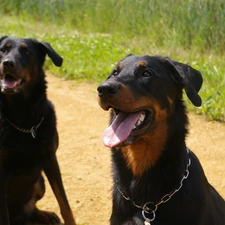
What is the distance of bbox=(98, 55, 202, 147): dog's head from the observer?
9.17 feet

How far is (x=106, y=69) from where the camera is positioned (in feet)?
25.6

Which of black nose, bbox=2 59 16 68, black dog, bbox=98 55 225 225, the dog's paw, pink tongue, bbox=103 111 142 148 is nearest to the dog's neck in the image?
black nose, bbox=2 59 16 68

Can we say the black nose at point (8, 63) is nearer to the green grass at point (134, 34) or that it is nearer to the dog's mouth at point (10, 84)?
the dog's mouth at point (10, 84)

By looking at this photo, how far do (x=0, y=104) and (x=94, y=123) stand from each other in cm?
234

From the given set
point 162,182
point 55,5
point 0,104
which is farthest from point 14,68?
point 55,5

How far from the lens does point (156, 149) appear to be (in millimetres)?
3010

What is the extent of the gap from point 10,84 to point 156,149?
174cm

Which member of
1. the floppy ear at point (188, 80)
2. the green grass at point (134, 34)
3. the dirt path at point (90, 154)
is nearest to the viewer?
the floppy ear at point (188, 80)

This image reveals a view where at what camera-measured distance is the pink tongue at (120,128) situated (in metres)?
2.84

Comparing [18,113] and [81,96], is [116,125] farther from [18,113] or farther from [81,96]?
[81,96]

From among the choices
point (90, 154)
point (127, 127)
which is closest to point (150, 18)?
point (90, 154)

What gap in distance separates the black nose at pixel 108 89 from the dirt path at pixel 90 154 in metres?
1.54

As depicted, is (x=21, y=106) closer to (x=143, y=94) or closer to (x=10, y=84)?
(x=10, y=84)

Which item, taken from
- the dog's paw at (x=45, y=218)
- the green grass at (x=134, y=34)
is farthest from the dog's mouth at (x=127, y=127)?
the green grass at (x=134, y=34)
